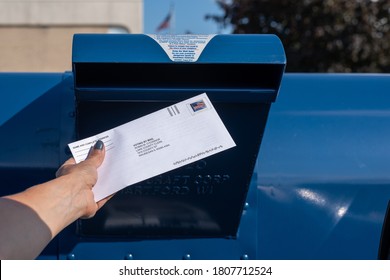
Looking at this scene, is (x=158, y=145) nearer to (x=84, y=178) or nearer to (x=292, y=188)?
(x=84, y=178)

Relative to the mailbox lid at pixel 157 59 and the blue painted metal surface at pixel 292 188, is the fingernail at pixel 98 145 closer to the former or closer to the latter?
the mailbox lid at pixel 157 59

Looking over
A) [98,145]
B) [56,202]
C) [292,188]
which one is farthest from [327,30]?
[56,202]

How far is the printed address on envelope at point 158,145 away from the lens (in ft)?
5.08

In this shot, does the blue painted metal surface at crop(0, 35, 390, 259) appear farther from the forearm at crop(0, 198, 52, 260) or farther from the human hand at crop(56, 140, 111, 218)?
the forearm at crop(0, 198, 52, 260)

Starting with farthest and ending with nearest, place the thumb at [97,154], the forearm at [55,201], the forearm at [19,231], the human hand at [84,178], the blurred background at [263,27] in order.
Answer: the blurred background at [263,27] < the thumb at [97,154] < the human hand at [84,178] < the forearm at [55,201] < the forearm at [19,231]

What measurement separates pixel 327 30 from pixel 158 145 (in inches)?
245

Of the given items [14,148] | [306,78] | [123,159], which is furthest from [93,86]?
[306,78]

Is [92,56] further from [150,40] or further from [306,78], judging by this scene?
[306,78]

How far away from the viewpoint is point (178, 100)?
1604mm

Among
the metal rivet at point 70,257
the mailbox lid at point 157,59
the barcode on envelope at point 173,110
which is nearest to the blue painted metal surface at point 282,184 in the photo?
the metal rivet at point 70,257

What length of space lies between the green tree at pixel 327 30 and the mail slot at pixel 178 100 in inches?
221

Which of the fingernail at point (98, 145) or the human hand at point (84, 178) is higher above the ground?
the fingernail at point (98, 145)

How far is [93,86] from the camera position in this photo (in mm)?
1657

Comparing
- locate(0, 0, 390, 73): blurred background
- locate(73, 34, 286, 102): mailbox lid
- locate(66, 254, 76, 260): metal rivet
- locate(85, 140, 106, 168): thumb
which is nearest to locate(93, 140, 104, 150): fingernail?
locate(85, 140, 106, 168): thumb
